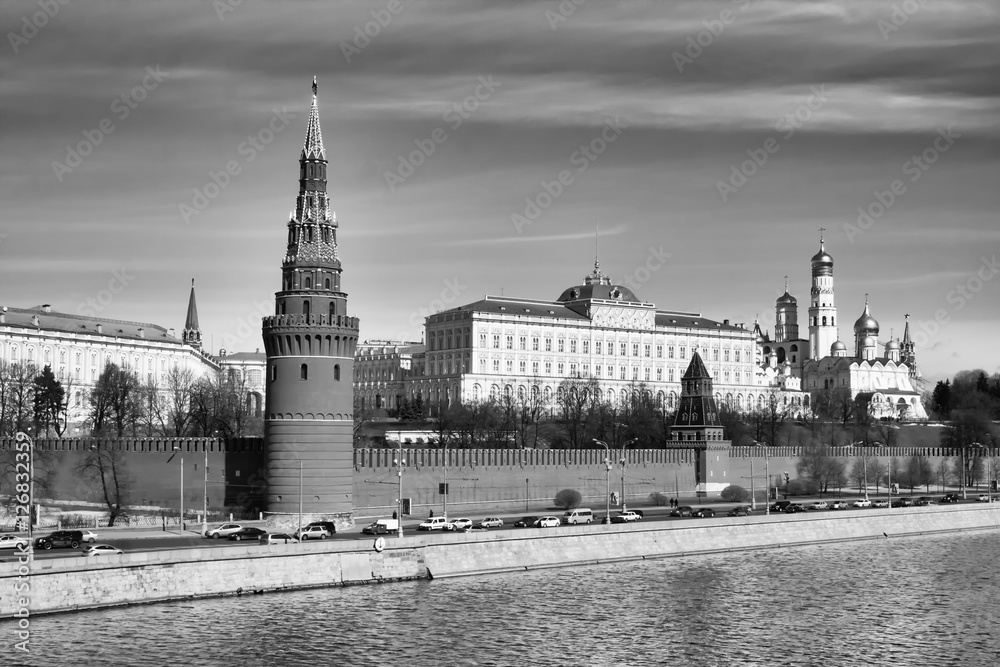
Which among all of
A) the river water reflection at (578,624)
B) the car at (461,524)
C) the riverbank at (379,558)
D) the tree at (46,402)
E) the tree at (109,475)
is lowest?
the river water reflection at (578,624)

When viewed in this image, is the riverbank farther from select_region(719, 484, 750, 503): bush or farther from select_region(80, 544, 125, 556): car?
select_region(719, 484, 750, 503): bush

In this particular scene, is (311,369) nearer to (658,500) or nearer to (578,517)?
(578,517)

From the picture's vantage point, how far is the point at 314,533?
66.1 m

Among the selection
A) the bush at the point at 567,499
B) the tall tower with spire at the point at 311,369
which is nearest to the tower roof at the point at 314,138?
the tall tower with spire at the point at 311,369

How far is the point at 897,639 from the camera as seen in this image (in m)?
49.2

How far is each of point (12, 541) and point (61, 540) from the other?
Answer: 2023 mm

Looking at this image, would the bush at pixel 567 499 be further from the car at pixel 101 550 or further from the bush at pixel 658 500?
the car at pixel 101 550

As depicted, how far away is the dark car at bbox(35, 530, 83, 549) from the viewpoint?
59.2m

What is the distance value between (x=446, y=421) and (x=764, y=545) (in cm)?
6953

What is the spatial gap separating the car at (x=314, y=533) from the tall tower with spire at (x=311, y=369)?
5861 mm

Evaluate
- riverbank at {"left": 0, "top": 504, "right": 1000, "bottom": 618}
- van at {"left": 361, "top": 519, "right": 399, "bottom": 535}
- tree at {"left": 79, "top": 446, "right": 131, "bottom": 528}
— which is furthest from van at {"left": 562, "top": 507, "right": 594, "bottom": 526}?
tree at {"left": 79, "top": 446, "right": 131, "bottom": 528}

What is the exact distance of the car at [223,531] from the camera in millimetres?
65375

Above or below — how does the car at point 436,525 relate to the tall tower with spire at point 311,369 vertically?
below

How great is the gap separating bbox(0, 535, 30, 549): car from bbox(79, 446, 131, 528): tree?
Result: 21.7 metres
